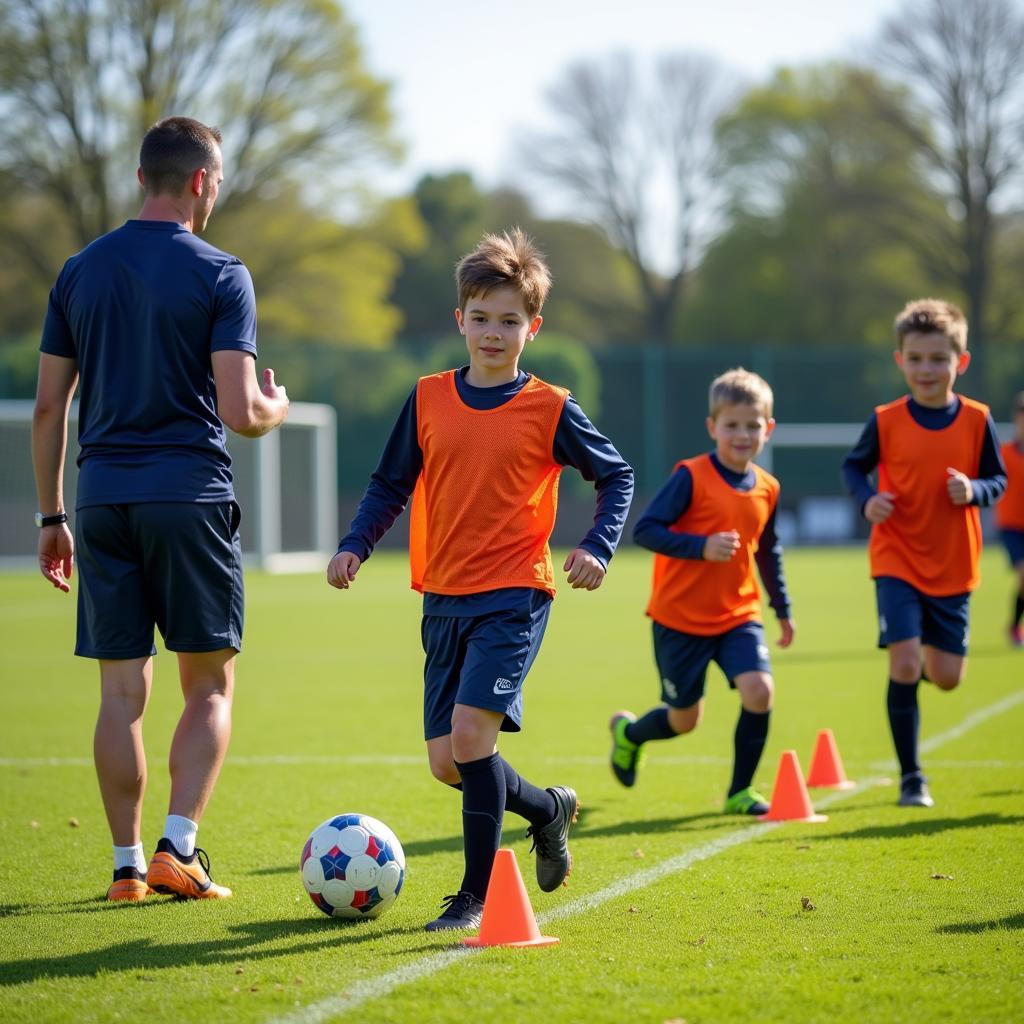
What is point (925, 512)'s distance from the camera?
7.08 meters

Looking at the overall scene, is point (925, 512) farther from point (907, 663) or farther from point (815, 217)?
point (815, 217)

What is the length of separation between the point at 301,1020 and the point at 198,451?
1978 millimetres

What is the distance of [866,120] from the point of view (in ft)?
140

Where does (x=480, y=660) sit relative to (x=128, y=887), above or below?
above

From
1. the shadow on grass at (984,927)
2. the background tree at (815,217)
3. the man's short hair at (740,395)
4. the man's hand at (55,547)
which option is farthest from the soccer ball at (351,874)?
the background tree at (815,217)

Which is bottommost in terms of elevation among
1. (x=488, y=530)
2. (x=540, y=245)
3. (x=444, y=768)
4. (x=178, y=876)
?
(x=178, y=876)

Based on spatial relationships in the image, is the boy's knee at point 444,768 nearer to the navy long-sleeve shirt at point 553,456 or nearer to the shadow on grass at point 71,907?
the navy long-sleeve shirt at point 553,456

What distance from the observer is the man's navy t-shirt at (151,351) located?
16.2 feet

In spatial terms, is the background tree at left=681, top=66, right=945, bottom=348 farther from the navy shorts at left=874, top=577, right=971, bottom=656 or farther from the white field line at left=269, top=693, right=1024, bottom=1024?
the white field line at left=269, top=693, right=1024, bottom=1024

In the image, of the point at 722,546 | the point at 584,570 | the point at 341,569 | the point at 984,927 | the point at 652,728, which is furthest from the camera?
the point at 652,728

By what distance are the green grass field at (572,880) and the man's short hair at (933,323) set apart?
2013mm

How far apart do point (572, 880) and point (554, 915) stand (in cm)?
56

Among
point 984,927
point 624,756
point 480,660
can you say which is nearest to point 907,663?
point 624,756

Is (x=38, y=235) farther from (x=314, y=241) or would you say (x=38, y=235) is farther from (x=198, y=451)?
(x=198, y=451)
